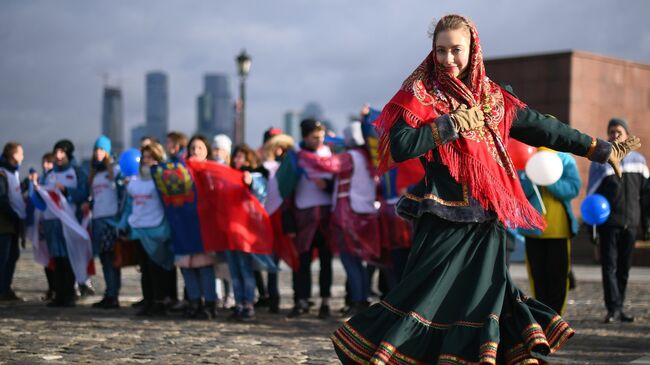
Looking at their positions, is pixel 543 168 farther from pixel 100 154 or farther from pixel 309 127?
pixel 100 154

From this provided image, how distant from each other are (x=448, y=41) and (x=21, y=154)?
32.0 feet

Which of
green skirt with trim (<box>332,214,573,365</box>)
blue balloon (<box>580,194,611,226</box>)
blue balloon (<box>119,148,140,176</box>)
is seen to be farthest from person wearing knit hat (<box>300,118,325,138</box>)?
green skirt with trim (<box>332,214,573,365</box>)

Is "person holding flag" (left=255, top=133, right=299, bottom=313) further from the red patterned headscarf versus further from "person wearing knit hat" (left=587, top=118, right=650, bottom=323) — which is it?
the red patterned headscarf

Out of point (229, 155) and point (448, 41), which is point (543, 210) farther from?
point (448, 41)

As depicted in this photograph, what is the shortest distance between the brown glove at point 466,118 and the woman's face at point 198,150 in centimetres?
612

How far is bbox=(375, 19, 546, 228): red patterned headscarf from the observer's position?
5277 millimetres

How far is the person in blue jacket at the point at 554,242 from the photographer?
9602mm

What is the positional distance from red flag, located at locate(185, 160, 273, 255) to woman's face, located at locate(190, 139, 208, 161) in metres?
0.13

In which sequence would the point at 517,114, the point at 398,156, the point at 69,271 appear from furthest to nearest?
the point at 69,271, the point at 517,114, the point at 398,156

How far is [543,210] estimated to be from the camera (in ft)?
31.0

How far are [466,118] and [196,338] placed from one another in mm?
4541

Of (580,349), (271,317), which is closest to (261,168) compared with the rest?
(271,317)

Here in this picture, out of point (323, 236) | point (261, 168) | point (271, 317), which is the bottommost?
point (271, 317)

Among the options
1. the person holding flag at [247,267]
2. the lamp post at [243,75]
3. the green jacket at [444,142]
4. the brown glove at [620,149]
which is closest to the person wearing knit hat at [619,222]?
the person holding flag at [247,267]
